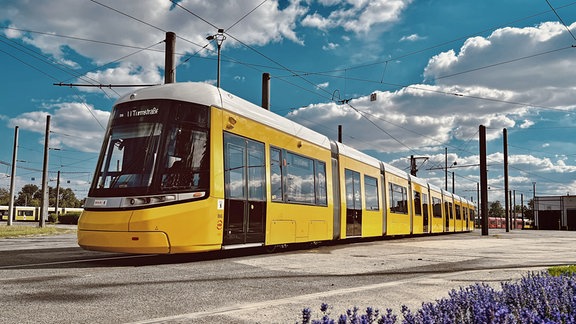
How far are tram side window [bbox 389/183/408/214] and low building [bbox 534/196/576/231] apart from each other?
57.3m

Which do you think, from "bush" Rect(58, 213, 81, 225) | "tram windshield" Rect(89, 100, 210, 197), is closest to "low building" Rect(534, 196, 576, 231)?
"bush" Rect(58, 213, 81, 225)

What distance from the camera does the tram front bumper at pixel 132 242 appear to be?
826cm

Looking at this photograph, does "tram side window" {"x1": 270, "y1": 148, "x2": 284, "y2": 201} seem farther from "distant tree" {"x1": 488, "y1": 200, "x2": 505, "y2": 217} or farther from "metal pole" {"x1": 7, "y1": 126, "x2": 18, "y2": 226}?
"distant tree" {"x1": 488, "y1": 200, "x2": 505, "y2": 217}

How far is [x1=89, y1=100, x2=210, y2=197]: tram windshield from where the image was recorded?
343 inches

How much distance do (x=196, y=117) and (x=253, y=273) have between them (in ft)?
10.9

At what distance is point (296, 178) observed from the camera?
12375 mm

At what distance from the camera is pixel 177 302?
509 cm

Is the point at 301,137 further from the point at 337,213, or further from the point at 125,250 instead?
the point at 125,250

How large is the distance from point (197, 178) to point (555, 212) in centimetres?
7638

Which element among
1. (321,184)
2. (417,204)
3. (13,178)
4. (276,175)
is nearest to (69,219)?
(13,178)

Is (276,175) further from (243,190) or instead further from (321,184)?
(321,184)

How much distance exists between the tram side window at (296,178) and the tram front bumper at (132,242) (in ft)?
11.2

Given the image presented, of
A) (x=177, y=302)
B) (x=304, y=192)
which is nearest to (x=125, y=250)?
(x=177, y=302)

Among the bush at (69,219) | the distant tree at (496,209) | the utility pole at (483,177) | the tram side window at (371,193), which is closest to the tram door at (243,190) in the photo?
the tram side window at (371,193)
